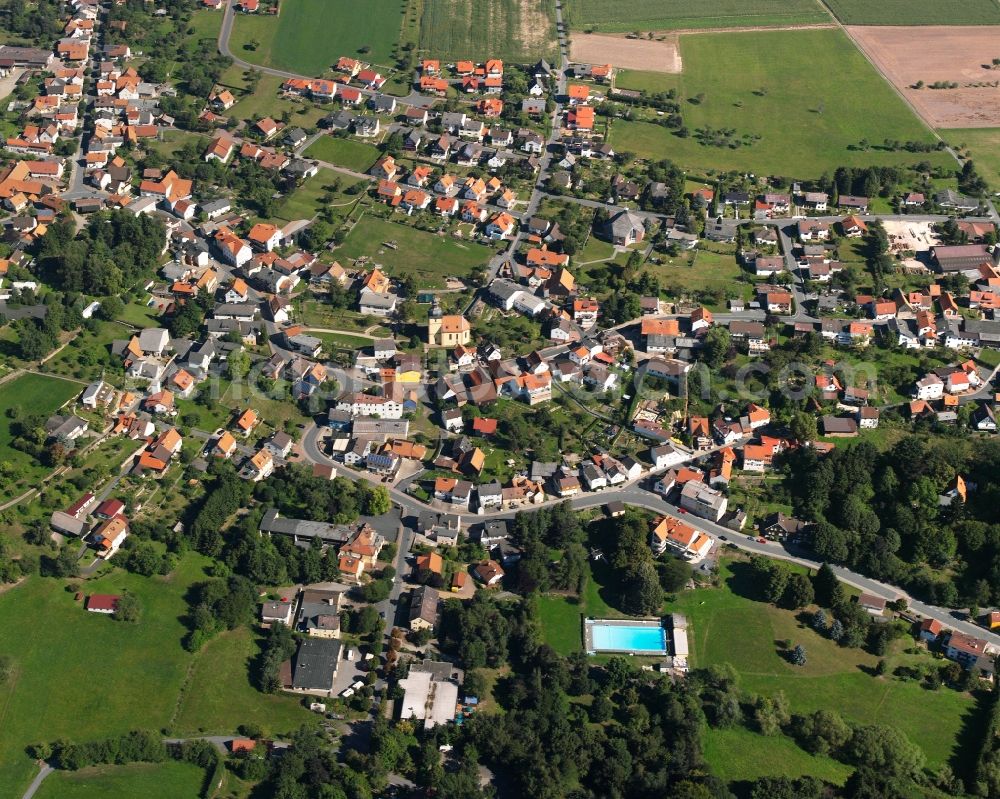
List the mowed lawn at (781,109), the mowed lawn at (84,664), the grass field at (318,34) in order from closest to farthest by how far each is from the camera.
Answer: the mowed lawn at (84,664) < the mowed lawn at (781,109) < the grass field at (318,34)

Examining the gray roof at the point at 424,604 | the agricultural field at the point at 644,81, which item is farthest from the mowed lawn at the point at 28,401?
the agricultural field at the point at 644,81

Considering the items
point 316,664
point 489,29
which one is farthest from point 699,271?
point 489,29

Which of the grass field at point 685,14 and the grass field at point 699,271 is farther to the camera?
the grass field at point 685,14

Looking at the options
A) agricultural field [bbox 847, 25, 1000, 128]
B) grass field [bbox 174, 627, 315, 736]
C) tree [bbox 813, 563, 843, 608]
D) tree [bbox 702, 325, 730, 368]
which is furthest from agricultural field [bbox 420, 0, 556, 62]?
grass field [bbox 174, 627, 315, 736]

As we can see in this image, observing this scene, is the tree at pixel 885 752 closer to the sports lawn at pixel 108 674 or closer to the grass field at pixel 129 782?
the sports lawn at pixel 108 674

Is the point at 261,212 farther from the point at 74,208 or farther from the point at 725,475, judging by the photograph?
the point at 725,475

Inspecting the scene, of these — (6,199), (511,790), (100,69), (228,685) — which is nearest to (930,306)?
(511,790)

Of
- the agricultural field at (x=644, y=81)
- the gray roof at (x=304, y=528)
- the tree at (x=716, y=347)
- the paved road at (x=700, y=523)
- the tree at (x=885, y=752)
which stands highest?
the agricultural field at (x=644, y=81)
